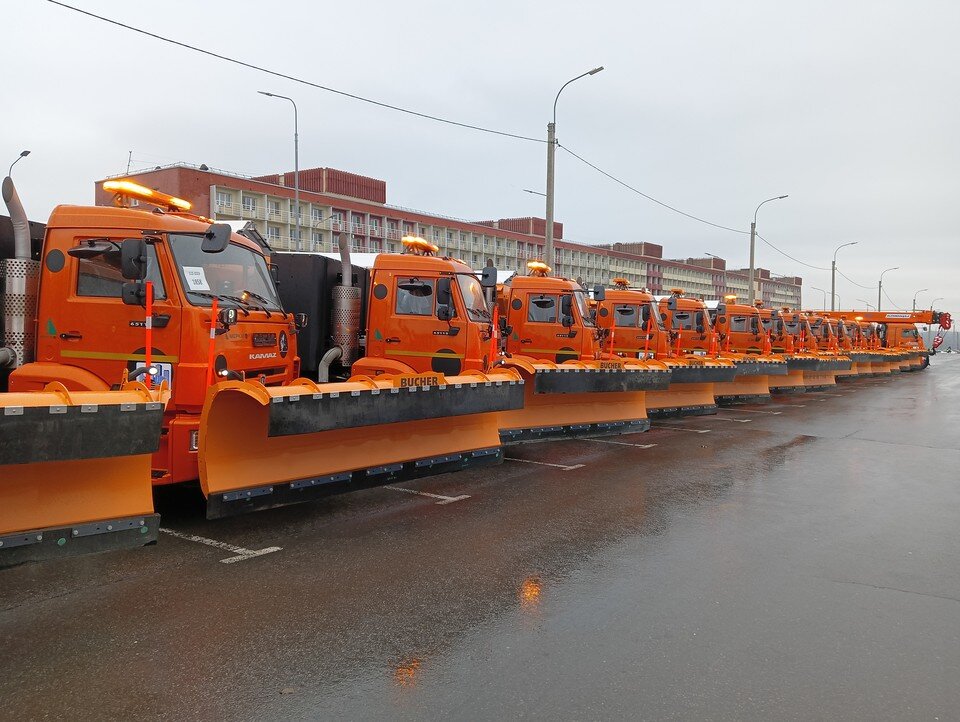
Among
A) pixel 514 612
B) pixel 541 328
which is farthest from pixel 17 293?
pixel 541 328

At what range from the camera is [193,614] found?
432 cm

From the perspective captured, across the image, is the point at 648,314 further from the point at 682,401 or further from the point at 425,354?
the point at 425,354

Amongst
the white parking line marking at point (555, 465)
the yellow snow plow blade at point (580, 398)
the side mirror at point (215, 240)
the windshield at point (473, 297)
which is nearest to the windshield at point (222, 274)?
the side mirror at point (215, 240)

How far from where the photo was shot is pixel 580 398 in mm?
11531

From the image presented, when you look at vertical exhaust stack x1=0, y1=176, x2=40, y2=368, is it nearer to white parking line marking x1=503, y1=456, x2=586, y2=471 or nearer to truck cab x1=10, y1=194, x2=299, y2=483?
truck cab x1=10, y1=194, x2=299, y2=483

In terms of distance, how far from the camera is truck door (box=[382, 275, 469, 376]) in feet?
30.5

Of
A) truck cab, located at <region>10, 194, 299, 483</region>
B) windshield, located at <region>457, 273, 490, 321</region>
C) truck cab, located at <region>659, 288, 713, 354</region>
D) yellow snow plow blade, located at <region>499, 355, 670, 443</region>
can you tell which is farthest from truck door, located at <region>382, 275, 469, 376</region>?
truck cab, located at <region>659, 288, 713, 354</region>

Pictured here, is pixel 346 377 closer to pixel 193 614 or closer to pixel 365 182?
pixel 193 614

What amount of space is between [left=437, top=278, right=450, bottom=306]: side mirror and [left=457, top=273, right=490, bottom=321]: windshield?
0.61ft

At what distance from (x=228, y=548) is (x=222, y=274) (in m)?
2.59

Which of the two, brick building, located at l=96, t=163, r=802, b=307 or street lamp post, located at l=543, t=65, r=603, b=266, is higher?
brick building, located at l=96, t=163, r=802, b=307

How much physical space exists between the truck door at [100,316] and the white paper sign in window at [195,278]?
146mm

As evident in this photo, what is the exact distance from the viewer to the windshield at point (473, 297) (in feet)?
31.3

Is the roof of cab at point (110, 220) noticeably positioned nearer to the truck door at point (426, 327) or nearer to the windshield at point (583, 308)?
the truck door at point (426, 327)
